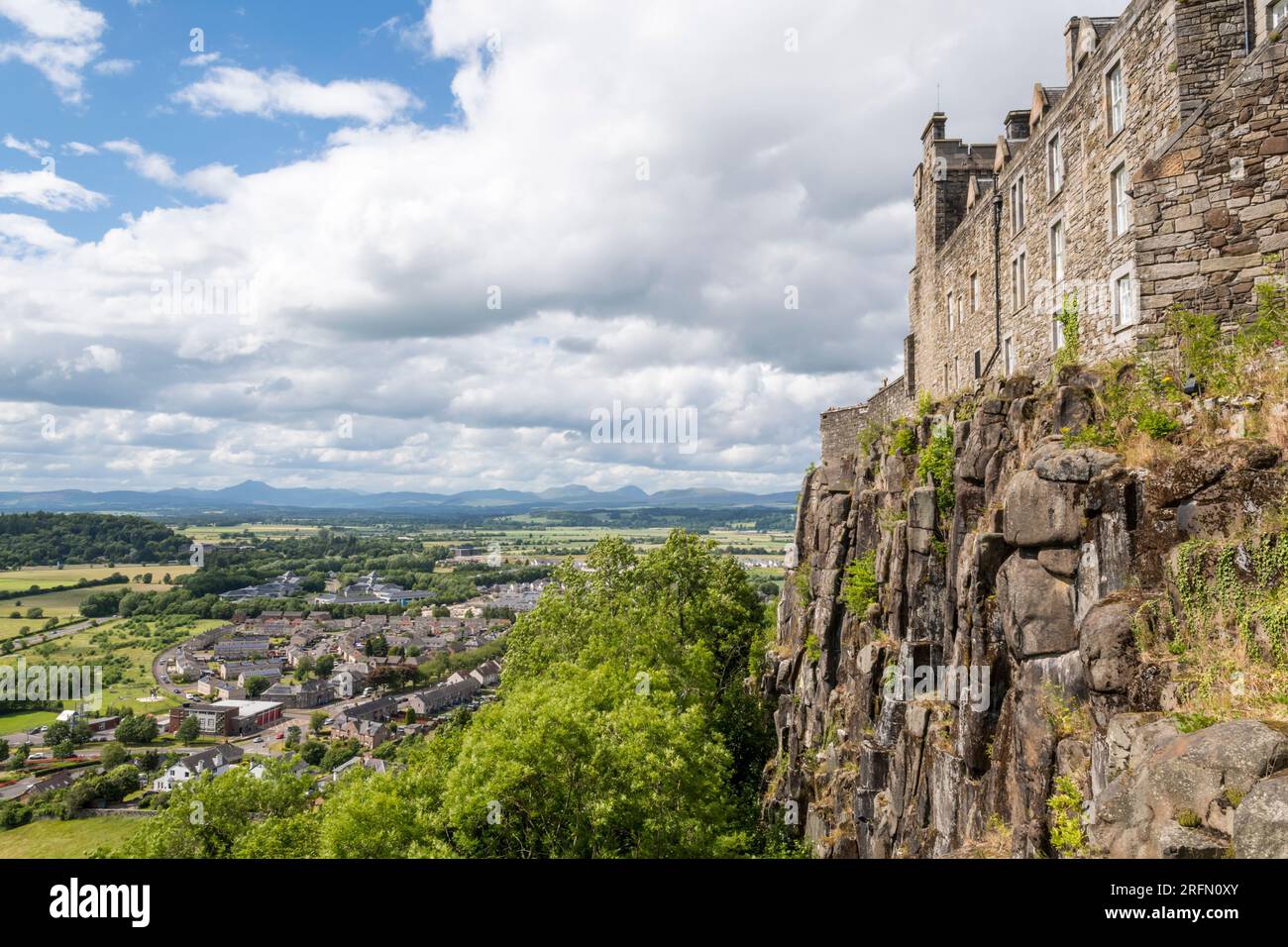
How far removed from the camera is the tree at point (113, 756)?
59469 mm

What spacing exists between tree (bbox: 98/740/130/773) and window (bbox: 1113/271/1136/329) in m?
73.2

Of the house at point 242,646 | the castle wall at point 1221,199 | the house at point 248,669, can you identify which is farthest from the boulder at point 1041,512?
the house at point 242,646

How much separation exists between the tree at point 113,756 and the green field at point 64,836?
8.93m

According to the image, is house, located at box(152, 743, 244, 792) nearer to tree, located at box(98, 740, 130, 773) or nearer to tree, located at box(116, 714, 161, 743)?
tree, located at box(98, 740, 130, 773)

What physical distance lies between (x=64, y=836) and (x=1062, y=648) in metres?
60.9

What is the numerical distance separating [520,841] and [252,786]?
1508cm

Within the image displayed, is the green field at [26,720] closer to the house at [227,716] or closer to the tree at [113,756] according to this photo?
the house at [227,716]

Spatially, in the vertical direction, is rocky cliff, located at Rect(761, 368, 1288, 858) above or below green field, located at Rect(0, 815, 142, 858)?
above

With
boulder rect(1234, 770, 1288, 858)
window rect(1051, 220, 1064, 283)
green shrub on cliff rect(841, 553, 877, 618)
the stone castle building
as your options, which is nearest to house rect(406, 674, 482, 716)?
green shrub on cliff rect(841, 553, 877, 618)

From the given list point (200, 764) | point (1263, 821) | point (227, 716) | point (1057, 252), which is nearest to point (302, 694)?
point (227, 716)

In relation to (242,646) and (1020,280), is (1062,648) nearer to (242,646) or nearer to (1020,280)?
(1020,280)

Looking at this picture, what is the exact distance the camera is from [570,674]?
28688 millimetres

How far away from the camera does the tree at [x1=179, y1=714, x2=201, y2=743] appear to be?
70.2 meters
